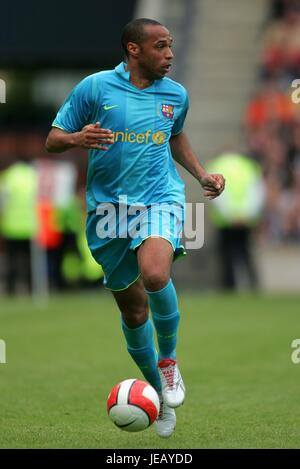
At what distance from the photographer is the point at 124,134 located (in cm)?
743

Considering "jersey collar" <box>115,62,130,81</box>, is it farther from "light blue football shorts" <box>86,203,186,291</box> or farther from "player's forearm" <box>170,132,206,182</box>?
"light blue football shorts" <box>86,203,186,291</box>

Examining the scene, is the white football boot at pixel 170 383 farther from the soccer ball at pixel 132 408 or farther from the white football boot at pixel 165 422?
the soccer ball at pixel 132 408

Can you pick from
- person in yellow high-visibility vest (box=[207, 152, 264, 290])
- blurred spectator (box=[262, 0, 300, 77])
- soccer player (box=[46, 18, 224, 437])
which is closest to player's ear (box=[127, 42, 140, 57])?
soccer player (box=[46, 18, 224, 437])

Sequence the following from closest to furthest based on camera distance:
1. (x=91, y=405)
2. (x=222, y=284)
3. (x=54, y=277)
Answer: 1. (x=91, y=405)
2. (x=222, y=284)
3. (x=54, y=277)

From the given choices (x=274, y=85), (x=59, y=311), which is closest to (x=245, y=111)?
(x=274, y=85)

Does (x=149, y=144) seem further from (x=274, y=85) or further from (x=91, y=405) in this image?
(x=274, y=85)

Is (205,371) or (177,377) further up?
(177,377)

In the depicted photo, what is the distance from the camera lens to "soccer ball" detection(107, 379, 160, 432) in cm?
691

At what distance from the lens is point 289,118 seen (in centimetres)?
2250

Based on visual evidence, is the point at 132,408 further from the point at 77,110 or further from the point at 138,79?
the point at 138,79

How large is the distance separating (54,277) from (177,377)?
15.2 m

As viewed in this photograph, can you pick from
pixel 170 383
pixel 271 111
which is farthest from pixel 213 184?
pixel 271 111

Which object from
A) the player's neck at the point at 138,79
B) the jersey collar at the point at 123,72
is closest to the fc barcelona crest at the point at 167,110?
the player's neck at the point at 138,79

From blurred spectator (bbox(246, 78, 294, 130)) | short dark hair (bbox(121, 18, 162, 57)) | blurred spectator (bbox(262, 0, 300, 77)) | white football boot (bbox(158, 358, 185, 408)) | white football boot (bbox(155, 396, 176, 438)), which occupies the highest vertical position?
short dark hair (bbox(121, 18, 162, 57))
